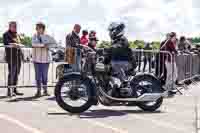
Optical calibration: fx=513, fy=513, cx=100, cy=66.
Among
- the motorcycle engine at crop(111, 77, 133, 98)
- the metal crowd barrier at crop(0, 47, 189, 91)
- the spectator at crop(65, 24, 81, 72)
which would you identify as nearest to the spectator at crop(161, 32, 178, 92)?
the metal crowd barrier at crop(0, 47, 189, 91)

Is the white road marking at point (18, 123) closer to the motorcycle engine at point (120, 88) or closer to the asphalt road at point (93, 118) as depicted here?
the asphalt road at point (93, 118)

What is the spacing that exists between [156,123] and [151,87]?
151cm

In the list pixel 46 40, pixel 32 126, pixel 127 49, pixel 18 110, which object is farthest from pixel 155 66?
pixel 32 126

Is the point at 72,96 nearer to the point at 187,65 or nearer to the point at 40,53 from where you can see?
the point at 40,53

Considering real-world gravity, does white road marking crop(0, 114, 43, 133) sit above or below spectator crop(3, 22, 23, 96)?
below

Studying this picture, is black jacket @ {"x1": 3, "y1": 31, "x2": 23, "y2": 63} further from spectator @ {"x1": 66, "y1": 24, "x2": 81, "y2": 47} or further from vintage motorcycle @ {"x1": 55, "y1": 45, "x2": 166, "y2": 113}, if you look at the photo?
vintage motorcycle @ {"x1": 55, "y1": 45, "x2": 166, "y2": 113}

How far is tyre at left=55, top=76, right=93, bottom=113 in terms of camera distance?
368 inches

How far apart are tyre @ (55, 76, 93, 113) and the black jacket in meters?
2.86

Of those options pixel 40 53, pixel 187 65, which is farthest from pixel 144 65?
pixel 40 53

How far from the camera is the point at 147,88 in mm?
9875

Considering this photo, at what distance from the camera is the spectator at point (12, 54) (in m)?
11.9

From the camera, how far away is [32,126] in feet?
25.9

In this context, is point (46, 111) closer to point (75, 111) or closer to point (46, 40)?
point (75, 111)

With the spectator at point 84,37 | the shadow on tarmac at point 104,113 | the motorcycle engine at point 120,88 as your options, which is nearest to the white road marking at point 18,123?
the shadow on tarmac at point 104,113
